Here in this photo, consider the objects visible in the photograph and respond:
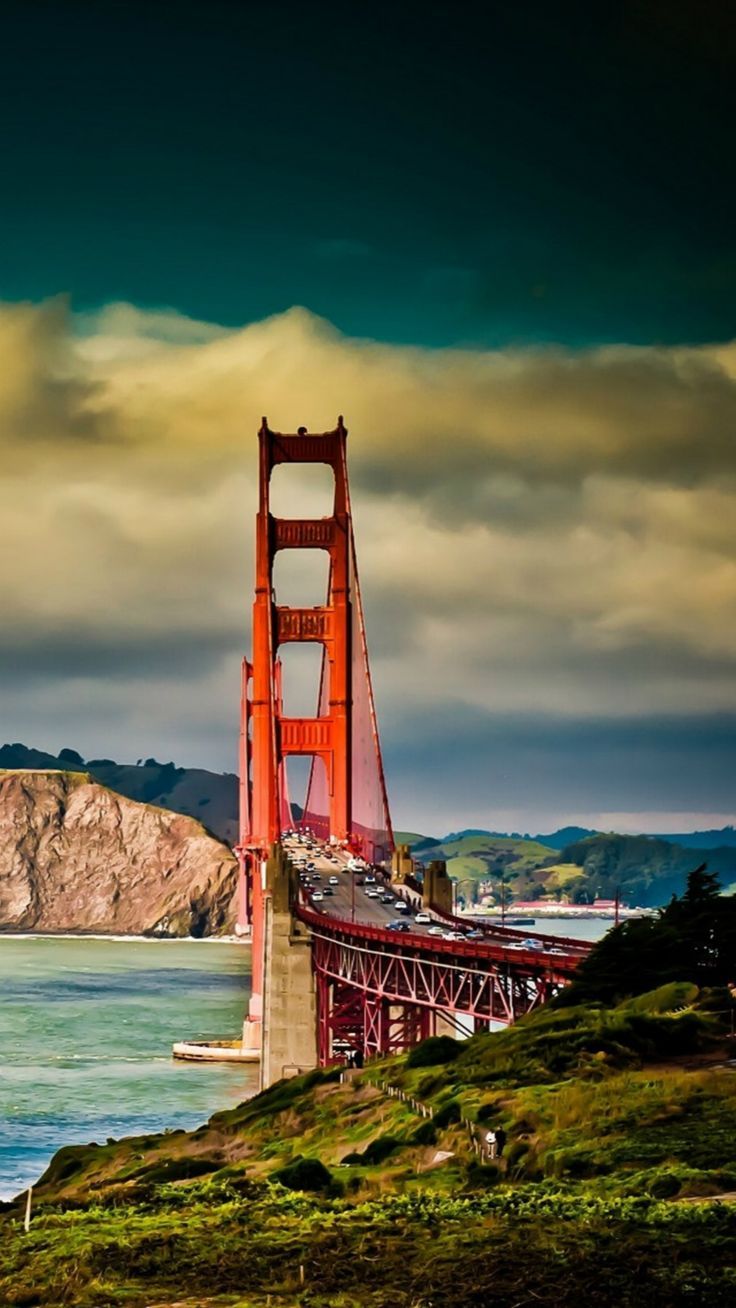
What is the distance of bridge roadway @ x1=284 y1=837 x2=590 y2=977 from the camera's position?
4456 centimetres

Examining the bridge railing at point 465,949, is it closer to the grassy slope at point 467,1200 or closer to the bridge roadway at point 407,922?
the bridge roadway at point 407,922

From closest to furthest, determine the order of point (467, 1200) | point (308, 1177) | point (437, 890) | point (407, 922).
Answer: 1. point (467, 1200)
2. point (308, 1177)
3. point (407, 922)
4. point (437, 890)

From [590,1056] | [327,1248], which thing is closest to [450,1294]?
[327,1248]

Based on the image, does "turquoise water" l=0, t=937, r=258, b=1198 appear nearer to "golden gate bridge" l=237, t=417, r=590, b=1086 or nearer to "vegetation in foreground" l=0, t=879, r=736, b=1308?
"golden gate bridge" l=237, t=417, r=590, b=1086

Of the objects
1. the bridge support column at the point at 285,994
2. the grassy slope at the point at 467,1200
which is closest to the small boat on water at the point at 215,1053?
the bridge support column at the point at 285,994

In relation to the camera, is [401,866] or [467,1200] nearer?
[467,1200]

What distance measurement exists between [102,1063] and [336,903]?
61.1 ft

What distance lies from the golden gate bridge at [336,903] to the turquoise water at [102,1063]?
17.0 ft

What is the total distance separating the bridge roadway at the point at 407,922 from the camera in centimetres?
4456

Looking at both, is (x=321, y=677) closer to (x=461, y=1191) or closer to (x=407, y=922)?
(x=407, y=922)

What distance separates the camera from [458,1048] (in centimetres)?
4228

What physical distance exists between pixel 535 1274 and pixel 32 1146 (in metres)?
46.8

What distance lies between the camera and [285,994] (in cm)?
7075

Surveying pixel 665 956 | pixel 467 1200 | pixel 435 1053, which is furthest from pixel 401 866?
pixel 467 1200
